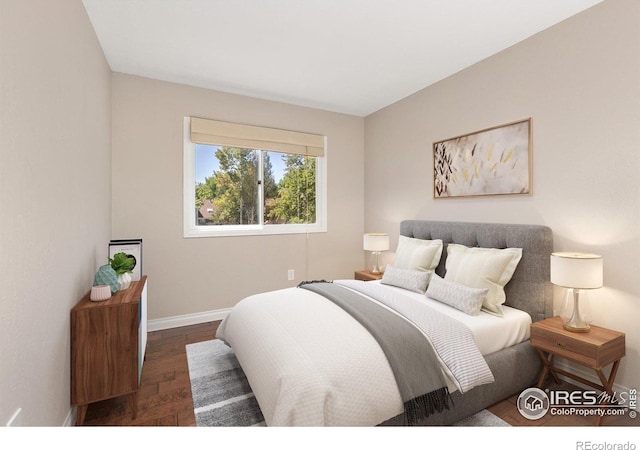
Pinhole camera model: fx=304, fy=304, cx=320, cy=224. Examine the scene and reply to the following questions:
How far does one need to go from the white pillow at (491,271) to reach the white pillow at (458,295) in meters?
0.08

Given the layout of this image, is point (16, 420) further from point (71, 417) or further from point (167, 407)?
point (167, 407)

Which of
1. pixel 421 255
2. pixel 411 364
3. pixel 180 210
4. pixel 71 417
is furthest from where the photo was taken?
pixel 180 210

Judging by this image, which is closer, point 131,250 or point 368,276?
point 131,250

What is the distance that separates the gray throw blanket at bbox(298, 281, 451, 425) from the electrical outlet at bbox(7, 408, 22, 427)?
1.51 m

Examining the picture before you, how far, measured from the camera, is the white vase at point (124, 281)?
82.6 inches

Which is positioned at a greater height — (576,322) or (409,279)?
(409,279)

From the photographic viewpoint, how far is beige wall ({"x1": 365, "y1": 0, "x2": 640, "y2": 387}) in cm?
187

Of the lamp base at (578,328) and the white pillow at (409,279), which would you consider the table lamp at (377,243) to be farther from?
the lamp base at (578,328)

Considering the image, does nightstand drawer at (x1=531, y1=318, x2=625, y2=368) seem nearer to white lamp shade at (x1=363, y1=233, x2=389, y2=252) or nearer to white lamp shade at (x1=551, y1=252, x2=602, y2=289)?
white lamp shade at (x1=551, y1=252, x2=602, y2=289)

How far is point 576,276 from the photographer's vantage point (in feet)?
5.96

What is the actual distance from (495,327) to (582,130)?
1.46m

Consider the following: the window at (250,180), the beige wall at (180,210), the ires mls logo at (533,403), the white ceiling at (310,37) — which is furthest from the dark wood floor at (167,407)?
the white ceiling at (310,37)

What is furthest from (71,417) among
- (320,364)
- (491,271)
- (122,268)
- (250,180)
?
(491,271)
